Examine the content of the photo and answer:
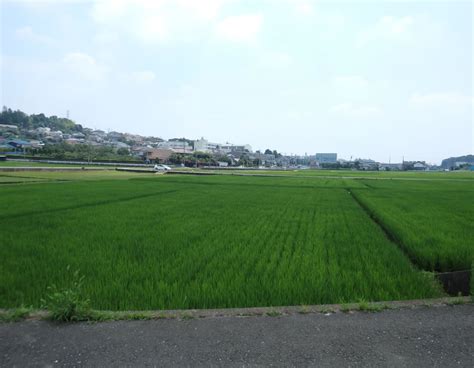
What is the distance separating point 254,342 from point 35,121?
634ft

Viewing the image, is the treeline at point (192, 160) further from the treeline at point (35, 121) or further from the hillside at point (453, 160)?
the hillside at point (453, 160)

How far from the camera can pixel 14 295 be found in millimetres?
3945

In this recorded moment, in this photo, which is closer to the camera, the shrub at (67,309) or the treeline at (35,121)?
the shrub at (67,309)

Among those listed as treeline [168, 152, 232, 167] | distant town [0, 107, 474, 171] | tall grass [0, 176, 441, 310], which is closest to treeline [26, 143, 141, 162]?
distant town [0, 107, 474, 171]

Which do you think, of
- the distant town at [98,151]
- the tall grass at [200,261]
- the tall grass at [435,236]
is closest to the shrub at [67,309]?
the tall grass at [200,261]

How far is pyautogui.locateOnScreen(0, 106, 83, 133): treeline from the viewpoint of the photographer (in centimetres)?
14012

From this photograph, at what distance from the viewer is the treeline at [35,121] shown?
14012 cm

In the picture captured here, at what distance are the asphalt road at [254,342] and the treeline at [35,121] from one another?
159423 millimetres

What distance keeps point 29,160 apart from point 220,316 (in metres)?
68.9

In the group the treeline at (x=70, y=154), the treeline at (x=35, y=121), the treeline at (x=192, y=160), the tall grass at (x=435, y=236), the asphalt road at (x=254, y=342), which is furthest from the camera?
the treeline at (x=35, y=121)

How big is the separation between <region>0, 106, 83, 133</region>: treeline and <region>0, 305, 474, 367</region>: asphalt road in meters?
159

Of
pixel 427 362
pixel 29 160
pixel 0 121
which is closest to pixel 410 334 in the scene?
pixel 427 362

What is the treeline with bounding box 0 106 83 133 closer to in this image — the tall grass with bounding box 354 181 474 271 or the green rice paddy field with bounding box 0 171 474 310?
the green rice paddy field with bounding box 0 171 474 310

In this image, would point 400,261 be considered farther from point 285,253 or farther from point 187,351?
point 187,351
